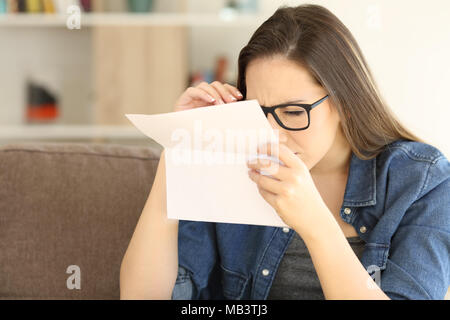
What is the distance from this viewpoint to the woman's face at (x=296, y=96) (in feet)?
3.09

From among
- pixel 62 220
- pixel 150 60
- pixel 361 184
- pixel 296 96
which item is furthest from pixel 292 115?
pixel 150 60

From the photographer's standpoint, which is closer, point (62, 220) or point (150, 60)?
point (62, 220)

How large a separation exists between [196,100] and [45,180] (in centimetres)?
41

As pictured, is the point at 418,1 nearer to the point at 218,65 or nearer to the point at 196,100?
the point at 218,65

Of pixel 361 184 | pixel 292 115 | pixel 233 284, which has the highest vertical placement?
pixel 292 115

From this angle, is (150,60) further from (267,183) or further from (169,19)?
(267,183)

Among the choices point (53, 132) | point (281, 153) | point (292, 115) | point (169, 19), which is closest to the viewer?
point (281, 153)

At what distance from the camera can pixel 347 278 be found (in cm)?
81

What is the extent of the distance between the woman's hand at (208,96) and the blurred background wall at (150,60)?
1.29 m

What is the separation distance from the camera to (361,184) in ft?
3.48

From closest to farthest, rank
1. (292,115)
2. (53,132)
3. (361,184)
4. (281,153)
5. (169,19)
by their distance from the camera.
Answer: (281,153)
(292,115)
(361,184)
(169,19)
(53,132)

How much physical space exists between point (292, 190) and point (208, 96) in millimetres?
299

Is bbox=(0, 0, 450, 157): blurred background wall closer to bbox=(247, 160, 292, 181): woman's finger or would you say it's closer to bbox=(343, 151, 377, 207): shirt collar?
bbox=(343, 151, 377, 207): shirt collar

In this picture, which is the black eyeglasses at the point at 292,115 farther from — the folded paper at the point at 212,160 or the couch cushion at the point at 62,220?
the couch cushion at the point at 62,220
